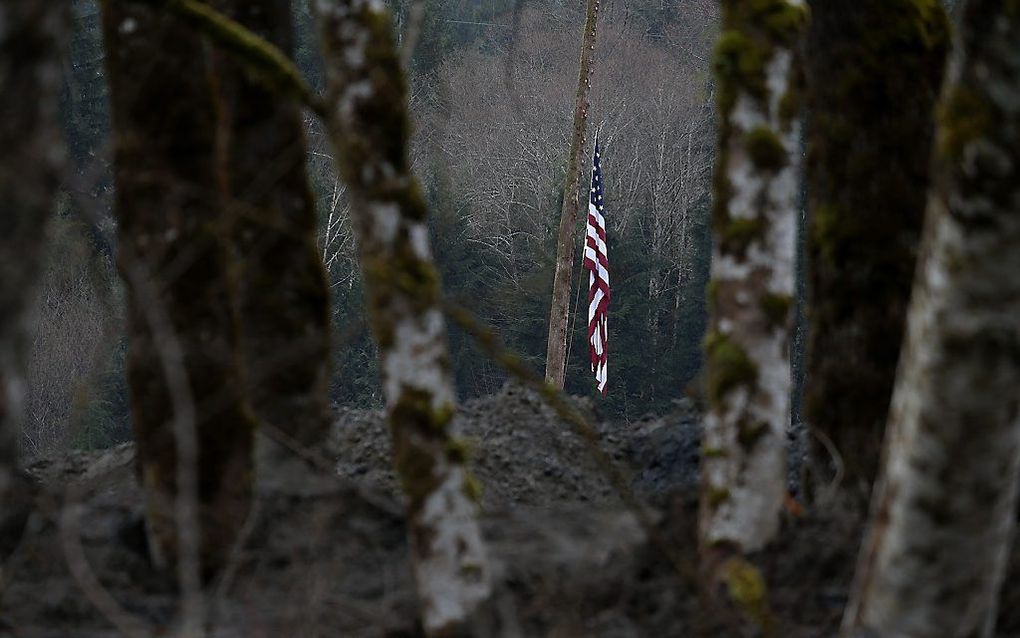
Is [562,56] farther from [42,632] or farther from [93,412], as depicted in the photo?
[42,632]

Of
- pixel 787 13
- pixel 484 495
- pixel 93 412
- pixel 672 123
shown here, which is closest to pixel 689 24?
pixel 672 123

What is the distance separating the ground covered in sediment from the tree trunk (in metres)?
12.2

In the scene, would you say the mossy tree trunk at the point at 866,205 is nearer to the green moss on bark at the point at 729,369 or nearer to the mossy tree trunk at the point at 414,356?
the green moss on bark at the point at 729,369

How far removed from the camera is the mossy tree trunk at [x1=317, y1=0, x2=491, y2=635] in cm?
512

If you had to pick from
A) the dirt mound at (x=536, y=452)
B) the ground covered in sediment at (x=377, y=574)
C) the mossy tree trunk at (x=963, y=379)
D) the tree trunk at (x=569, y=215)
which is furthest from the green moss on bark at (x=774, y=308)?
the tree trunk at (x=569, y=215)

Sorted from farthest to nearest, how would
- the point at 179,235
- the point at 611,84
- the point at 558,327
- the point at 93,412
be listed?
the point at 611,84, the point at 93,412, the point at 558,327, the point at 179,235

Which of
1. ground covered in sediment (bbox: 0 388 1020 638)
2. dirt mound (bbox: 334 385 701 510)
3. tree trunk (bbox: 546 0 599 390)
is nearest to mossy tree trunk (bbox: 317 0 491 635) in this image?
ground covered in sediment (bbox: 0 388 1020 638)

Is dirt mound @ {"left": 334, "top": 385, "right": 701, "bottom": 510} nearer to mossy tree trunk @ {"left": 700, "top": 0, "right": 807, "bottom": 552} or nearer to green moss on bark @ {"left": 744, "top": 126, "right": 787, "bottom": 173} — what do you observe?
mossy tree trunk @ {"left": 700, "top": 0, "right": 807, "bottom": 552}

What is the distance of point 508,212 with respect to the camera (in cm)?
3838

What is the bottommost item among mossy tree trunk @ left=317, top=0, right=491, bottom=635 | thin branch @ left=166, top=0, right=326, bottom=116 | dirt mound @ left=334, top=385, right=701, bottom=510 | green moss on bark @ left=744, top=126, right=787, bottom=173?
dirt mound @ left=334, top=385, right=701, bottom=510

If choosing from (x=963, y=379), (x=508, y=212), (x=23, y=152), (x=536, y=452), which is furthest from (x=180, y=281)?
(x=508, y=212)

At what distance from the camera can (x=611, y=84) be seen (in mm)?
44250

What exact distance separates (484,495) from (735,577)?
7228 millimetres

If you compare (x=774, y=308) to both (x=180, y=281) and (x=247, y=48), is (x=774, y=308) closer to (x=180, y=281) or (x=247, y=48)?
(x=247, y=48)
